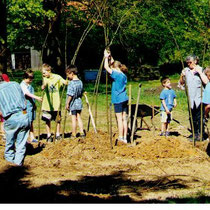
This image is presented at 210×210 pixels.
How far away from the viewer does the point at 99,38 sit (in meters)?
29.8

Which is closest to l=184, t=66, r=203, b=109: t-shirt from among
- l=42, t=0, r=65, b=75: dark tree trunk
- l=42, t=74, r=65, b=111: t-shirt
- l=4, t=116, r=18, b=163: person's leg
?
l=42, t=74, r=65, b=111: t-shirt

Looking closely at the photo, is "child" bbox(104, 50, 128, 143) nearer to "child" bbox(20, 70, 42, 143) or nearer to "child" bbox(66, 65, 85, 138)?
"child" bbox(66, 65, 85, 138)

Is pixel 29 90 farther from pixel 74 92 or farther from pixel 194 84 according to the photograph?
pixel 194 84

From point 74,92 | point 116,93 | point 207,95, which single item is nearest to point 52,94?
point 74,92

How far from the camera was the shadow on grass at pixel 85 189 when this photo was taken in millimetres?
4906

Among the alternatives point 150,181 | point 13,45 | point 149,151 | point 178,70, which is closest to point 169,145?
point 149,151

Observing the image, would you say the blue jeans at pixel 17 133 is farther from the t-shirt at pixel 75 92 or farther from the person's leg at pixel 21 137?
the t-shirt at pixel 75 92

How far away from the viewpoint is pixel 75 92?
9055 mm

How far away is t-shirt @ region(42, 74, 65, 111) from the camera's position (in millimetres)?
9242

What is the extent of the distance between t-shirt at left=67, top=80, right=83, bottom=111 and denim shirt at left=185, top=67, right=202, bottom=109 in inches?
85.7

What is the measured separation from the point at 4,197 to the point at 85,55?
27.3m

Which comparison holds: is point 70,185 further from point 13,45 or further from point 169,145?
point 13,45

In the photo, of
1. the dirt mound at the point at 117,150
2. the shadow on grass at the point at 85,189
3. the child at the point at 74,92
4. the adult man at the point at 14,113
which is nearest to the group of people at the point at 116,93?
the child at the point at 74,92

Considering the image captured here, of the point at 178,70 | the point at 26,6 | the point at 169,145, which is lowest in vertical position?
the point at 178,70
